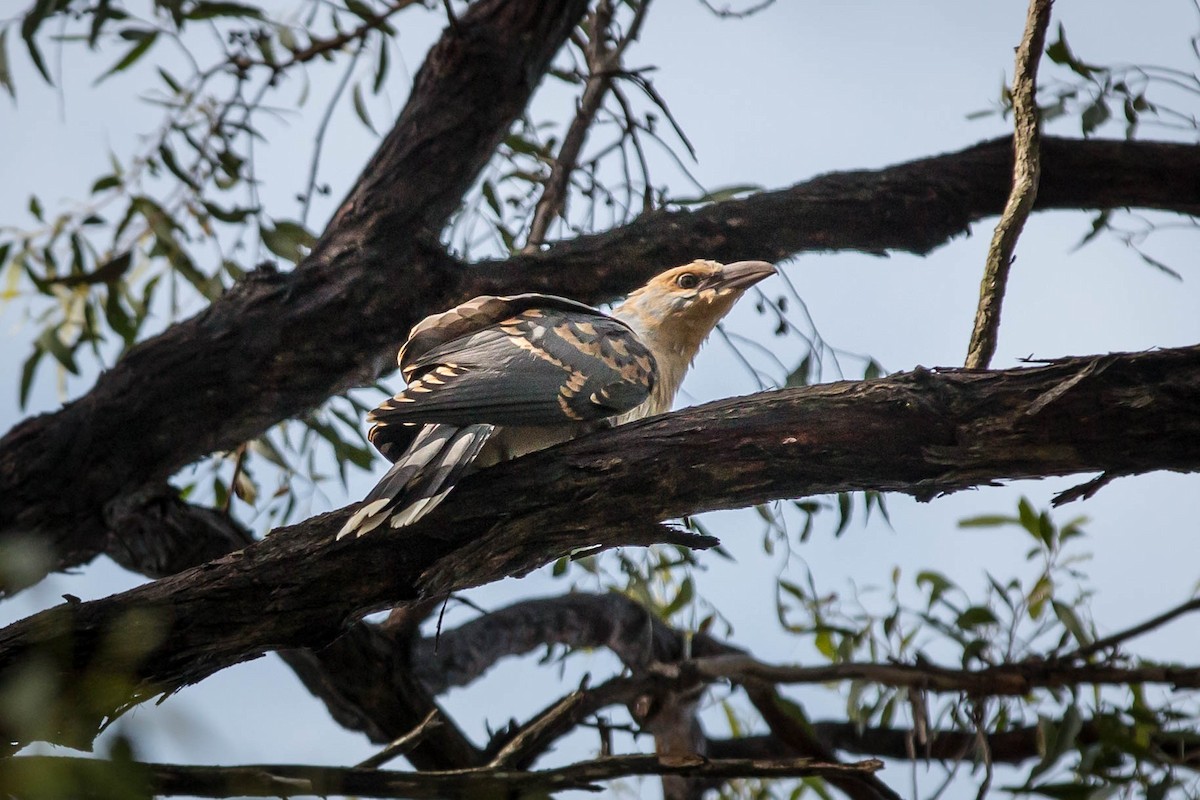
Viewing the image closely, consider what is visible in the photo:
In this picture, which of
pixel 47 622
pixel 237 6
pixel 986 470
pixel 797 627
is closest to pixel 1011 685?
pixel 986 470

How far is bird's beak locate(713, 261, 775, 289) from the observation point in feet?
10.6

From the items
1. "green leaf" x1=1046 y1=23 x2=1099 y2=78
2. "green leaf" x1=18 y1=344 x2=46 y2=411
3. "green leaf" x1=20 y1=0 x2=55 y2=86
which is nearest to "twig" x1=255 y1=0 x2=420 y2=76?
"green leaf" x1=20 y1=0 x2=55 y2=86

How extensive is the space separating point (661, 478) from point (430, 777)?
2.35 feet

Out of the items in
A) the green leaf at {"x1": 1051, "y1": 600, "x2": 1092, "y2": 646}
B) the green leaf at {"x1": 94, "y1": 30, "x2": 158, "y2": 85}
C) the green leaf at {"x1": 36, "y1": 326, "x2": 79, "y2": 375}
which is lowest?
the green leaf at {"x1": 1051, "y1": 600, "x2": 1092, "y2": 646}

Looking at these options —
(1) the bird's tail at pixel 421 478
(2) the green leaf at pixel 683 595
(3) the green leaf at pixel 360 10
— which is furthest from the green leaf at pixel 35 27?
(2) the green leaf at pixel 683 595

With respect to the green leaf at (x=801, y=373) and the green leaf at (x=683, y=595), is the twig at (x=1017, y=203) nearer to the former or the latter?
the green leaf at (x=801, y=373)

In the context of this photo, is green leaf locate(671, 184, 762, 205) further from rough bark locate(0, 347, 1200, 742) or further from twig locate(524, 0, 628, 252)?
rough bark locate(0, 347, 1200, 742)

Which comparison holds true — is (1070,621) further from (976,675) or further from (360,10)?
(360,10)

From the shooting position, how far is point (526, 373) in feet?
7.99

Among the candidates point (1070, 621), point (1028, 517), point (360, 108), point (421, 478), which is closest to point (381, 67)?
point (360, 108)

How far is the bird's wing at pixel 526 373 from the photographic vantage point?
7.33ft

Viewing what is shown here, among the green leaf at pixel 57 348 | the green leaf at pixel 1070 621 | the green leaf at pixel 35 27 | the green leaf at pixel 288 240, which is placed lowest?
the green leaf at pixel 1070 621

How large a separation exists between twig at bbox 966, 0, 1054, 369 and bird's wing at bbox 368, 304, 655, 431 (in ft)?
2.59

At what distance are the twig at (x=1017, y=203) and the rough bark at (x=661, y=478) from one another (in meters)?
0.40
